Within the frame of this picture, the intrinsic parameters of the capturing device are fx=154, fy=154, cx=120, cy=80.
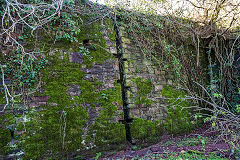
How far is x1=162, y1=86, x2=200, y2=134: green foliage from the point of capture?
398 cm

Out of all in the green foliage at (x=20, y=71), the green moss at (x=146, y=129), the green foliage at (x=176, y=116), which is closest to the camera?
the green foliage at (x=20, y=71)

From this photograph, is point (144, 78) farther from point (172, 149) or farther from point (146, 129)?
point (172, 149)

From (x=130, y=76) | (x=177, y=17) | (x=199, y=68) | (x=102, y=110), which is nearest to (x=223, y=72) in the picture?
(x=199, y=68)

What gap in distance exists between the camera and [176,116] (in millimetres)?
4109

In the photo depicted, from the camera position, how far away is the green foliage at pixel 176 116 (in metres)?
3.98

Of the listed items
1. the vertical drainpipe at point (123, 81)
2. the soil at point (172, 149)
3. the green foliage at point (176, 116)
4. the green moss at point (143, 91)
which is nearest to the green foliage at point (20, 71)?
the vertical drainpipe at point (123, 81)

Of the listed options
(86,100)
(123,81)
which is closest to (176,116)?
(123,81)

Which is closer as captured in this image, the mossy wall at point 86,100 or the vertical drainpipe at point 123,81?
the mossy wall at point 86,100

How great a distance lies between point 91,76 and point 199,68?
11.9 ft

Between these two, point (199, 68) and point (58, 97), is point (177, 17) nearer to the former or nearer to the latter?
point (199, 68)

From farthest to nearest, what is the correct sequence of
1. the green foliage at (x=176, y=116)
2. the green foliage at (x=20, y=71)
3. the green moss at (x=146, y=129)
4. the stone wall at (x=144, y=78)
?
the green foliage at (x=176, y=116) → the stone wall at (x=144, y=78) → the green moss at (x=146, y=129) → the green foliage at (x=20, y=71)

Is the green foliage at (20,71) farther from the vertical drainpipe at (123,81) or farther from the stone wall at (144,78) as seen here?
the stone wall at (144,78)

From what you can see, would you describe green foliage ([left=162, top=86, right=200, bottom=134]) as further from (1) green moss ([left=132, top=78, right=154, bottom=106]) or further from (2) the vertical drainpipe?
(2) the vertical drainpipe

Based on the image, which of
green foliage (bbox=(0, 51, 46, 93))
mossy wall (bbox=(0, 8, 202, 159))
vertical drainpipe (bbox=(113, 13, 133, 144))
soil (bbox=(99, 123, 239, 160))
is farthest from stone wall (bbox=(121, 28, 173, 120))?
green foliage (bbox=(0, 51, 46, 93))
